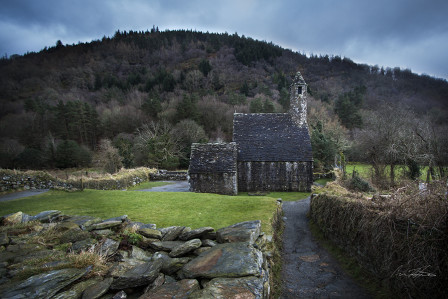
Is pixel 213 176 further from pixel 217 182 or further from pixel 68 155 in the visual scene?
pixel 68 155

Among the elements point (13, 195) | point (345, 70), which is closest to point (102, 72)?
point (13, 195)

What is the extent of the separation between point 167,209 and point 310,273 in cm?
610

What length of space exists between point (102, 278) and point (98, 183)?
754 inches

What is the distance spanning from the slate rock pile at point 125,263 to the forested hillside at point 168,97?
23093 millimetres

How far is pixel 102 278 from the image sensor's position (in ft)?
12.4

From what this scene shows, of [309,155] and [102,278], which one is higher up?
[309,155]

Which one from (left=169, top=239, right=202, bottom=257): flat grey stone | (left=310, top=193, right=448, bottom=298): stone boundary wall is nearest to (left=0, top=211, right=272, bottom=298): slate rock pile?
(left=169, top=239, right=202, bottom=257): flat grey stone

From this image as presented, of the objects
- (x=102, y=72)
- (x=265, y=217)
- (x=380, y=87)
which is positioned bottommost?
(x=265, y=217)

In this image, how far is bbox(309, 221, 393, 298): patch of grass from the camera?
6781mm

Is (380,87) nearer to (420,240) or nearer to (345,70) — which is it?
(345,70)

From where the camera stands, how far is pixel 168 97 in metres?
63.9

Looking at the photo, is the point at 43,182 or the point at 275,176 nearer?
the point at 43,182

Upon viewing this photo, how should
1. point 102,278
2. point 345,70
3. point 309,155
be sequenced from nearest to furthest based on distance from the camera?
Result: 1. point 102,278
2. point 309,155
3. point 345,70

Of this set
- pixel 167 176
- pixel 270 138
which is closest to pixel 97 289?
pixel 270 138
